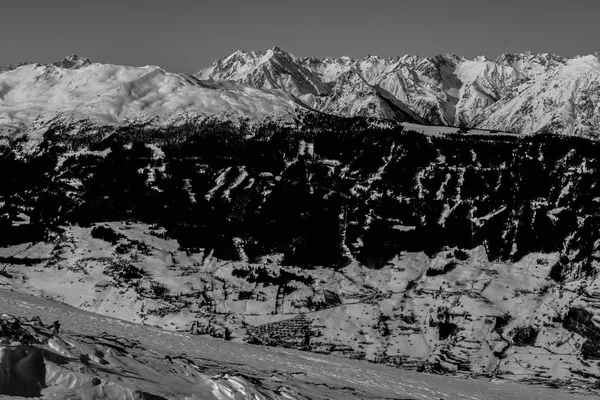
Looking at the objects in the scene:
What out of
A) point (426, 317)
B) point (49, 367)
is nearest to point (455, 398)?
point (49, 367)

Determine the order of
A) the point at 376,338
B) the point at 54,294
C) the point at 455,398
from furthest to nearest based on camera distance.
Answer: the point at 54,294, the point at 376,338, the point at 455,398

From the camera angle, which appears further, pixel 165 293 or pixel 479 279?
pixel 479 279

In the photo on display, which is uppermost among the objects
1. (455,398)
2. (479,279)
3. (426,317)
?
(479,279)

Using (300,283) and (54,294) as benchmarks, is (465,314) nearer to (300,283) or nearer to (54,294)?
(300,283)

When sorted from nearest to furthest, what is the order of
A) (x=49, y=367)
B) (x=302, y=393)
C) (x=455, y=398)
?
(x=49, y=367), (x=302, y=393), (x=455, y=398)

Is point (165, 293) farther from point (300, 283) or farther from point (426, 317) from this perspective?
point (426, 317)

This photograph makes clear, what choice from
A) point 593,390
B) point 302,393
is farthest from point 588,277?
point 302,393

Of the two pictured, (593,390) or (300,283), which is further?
(300,283)

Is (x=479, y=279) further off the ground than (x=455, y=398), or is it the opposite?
(x=479, y=279)

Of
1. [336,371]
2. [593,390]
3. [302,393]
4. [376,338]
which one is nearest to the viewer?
[302,393]
